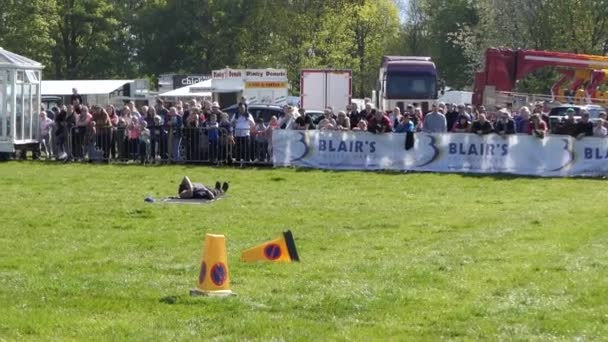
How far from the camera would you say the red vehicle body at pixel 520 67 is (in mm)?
45250

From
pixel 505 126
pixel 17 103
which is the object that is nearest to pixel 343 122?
pixel 505 126

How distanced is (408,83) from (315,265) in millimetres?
30501

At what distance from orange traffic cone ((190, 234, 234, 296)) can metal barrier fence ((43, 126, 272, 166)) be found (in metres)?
19.3

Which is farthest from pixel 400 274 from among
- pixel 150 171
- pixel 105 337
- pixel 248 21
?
pixel 248 21

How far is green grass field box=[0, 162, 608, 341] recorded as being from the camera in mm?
9914

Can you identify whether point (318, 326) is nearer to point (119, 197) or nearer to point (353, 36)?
point (119, 197)

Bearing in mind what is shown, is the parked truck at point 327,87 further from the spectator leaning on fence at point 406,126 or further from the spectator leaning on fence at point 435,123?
the spectator leaning on fence at point 406,126

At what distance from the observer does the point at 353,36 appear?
7412 centimetres

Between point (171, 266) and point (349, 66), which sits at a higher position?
point (349, 66)

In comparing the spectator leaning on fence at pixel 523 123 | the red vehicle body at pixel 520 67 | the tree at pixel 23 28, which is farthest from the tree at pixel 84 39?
the spectator leaning on fence at pixel 523 123

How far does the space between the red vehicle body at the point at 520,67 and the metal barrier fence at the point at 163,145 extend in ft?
56.1

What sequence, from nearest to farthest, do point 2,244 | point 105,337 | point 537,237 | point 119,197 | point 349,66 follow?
→ 1. point 105,337
2. point 2,244
3. point 537,237
4. point 119,197
5. point 349,66

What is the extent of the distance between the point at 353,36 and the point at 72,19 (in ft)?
61.3

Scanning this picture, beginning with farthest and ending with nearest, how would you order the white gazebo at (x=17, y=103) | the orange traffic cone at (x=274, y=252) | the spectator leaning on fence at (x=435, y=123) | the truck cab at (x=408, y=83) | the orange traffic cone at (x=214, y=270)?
the truck cab at (x=408, y=83), the white gazebo at (x=17, y=103), the spectator leaning on fence at (x=435, y=123), the orange traffic cone at (x=274, y=252), the orange traffic cone at (x=214, y=270)
